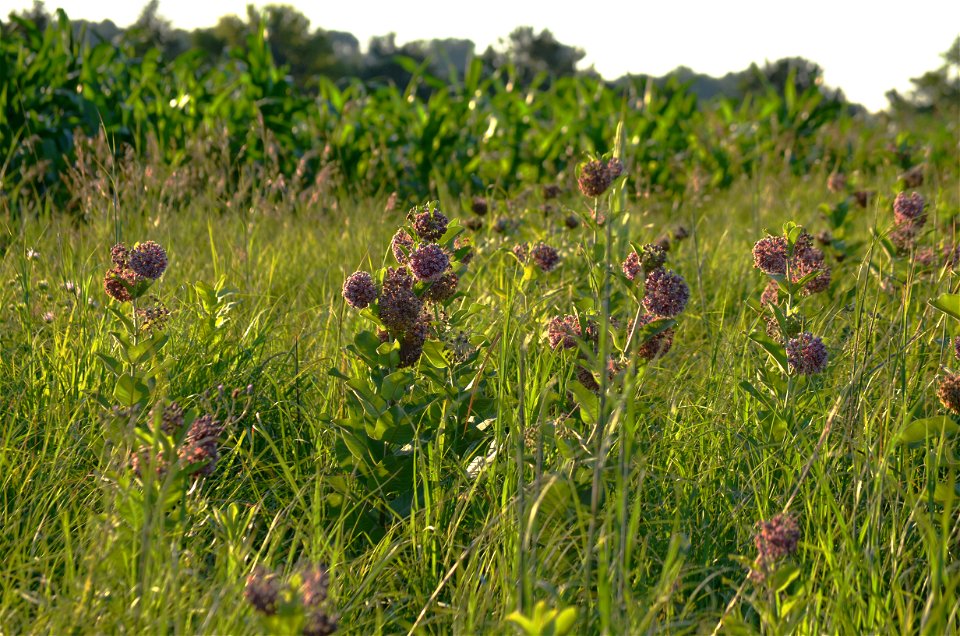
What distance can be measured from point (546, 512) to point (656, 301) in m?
0.49

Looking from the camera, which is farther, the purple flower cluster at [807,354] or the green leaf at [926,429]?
the purple flower cluster at [807,354]

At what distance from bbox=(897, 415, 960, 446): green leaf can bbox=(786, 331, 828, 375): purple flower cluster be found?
231 mm

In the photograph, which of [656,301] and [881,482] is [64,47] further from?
[881,482]

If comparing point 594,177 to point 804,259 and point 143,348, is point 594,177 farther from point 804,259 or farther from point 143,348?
point 143,348

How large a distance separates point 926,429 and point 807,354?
0.29m

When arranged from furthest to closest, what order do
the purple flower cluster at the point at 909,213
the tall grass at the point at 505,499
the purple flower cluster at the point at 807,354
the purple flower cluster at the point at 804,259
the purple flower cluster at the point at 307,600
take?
the purple flower cluster at the point at 909,213
the purple flower cluster at the point at 804,259
the purple flower cluster at the point at 807,354
the tall grass at the point at 505,499
the purple flower cluster at the point at 307,600

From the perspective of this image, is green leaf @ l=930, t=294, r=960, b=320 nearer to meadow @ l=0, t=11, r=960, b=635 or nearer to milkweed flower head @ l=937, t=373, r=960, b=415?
meadow @ l=0, t=11, r=960, b=635

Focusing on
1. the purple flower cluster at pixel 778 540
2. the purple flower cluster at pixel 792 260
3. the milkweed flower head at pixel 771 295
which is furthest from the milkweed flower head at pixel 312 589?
the milkweed flower head at pixel 771 295

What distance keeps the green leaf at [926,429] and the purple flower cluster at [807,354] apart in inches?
9.1

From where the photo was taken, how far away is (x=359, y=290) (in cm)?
204

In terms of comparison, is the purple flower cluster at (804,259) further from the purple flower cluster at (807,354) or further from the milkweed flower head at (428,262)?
the milkweed flower head at (428,262)

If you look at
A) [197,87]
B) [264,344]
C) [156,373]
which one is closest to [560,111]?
[197,87]

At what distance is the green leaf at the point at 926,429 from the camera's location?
6.50ft

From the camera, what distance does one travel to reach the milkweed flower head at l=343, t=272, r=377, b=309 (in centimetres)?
203
